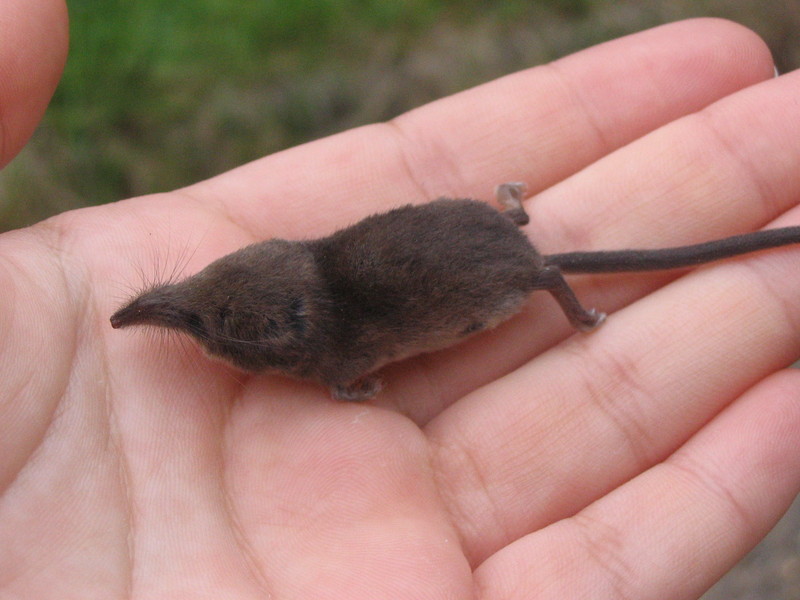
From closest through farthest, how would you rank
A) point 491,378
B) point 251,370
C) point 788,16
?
point 251,370
point 491,378
point 788,16

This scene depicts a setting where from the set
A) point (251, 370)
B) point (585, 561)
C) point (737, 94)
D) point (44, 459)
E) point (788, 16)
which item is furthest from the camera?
point (788, 16)

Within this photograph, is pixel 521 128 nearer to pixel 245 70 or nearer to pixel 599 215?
pixel 599 215

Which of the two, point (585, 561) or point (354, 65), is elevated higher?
point (354, 65)

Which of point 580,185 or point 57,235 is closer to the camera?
point 57,235

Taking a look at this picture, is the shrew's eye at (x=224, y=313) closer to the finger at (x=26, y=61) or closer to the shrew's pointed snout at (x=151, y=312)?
the shrew's pointed snout at (x=151, y=312)

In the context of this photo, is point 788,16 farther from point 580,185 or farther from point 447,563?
point 447,563

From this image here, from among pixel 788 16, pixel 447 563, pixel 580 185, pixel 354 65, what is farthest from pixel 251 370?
pixel 788 16
